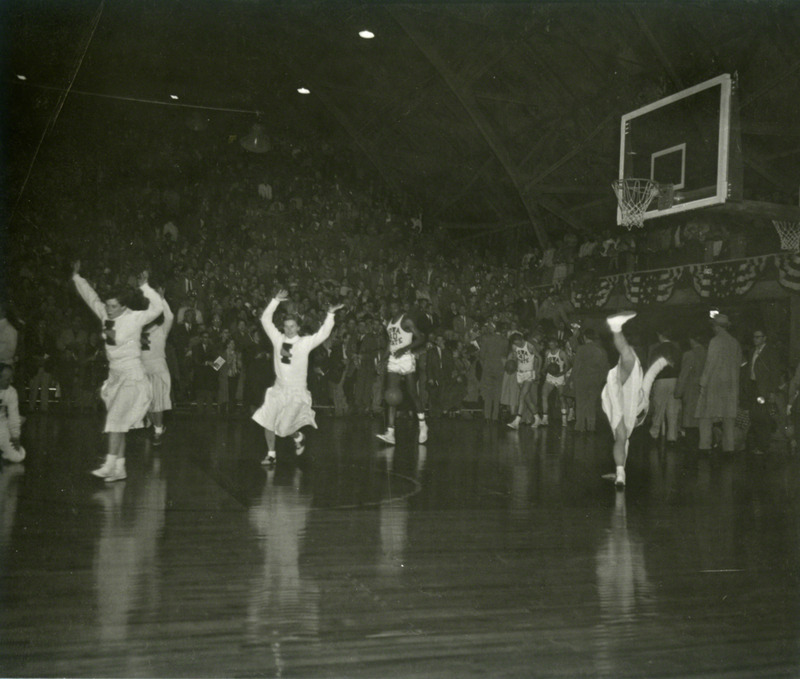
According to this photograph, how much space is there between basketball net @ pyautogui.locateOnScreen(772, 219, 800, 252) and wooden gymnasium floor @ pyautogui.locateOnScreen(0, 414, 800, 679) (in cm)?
718

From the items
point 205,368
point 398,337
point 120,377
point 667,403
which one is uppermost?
point 398,337

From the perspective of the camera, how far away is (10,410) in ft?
26.5

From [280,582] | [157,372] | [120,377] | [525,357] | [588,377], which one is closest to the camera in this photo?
[280,582]

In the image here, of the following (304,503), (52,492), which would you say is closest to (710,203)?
(304,503)

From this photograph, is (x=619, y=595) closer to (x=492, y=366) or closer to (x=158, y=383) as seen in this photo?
(x=158, y=383)

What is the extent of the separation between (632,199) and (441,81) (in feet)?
29.4

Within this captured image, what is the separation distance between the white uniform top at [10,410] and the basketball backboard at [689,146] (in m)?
8.69

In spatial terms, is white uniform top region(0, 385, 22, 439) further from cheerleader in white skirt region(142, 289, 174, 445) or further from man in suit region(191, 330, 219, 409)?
man in suit region(191, 330, 219, 409)

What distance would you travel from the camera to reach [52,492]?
656 centimetres

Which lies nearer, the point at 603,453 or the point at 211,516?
the point at 211,516

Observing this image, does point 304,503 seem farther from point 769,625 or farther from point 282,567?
point 769,625

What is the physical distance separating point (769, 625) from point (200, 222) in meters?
19.5

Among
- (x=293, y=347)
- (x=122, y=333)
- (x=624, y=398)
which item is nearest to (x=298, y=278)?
(x=293, y=347)

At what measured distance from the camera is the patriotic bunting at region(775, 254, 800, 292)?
14.3 metres
